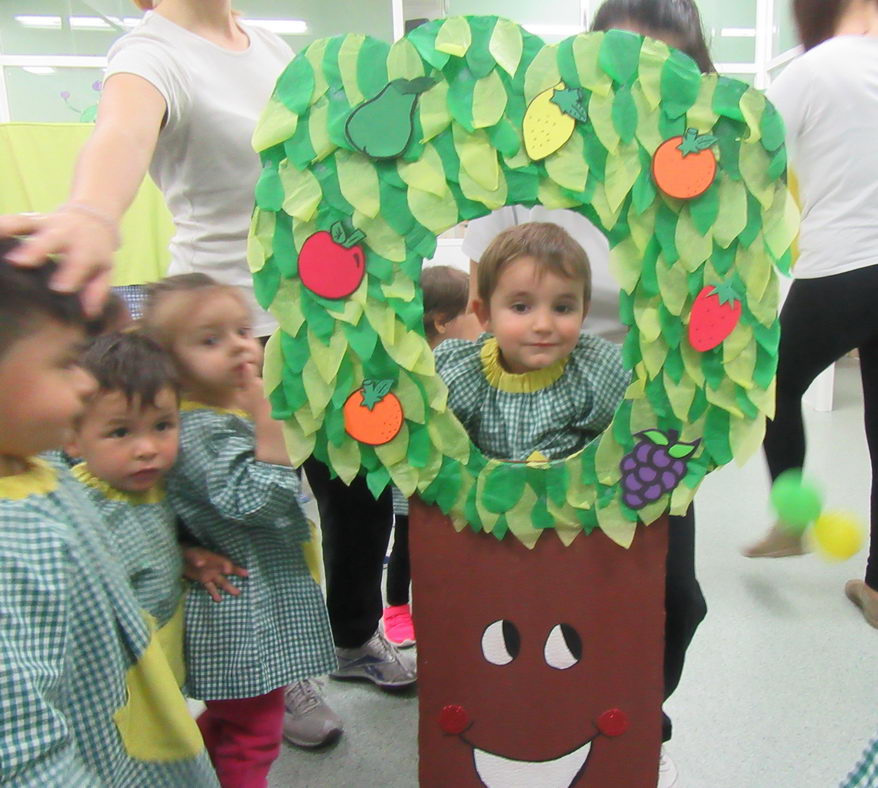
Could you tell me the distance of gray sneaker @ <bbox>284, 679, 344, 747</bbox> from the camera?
45.4 inches

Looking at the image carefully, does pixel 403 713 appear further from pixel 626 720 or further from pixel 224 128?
pixel 224 128

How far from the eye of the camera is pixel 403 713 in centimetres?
124

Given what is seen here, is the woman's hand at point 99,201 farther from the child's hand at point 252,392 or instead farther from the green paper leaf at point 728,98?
the green paper leaf at point 728,98

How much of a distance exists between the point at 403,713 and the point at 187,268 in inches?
30.9

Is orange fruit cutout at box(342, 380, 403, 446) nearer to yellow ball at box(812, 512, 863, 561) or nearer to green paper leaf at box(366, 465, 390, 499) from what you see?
green paper leaf at box(366, 465, 390, 499)

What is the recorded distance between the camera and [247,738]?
0.88m

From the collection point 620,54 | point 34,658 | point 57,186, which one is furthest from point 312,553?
point 57,186

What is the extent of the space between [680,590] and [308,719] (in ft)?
2.06

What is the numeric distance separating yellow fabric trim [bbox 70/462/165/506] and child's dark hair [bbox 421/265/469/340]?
68cm

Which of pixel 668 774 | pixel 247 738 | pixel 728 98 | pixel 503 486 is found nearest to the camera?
pixel 728 98

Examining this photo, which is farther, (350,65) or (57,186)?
(57,186)

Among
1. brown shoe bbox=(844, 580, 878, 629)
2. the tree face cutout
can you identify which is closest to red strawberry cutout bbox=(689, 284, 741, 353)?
the tree face cutout

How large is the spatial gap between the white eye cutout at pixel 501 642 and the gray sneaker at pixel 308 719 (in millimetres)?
431

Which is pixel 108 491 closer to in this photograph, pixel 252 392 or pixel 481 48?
Answer: pixel 252 392
